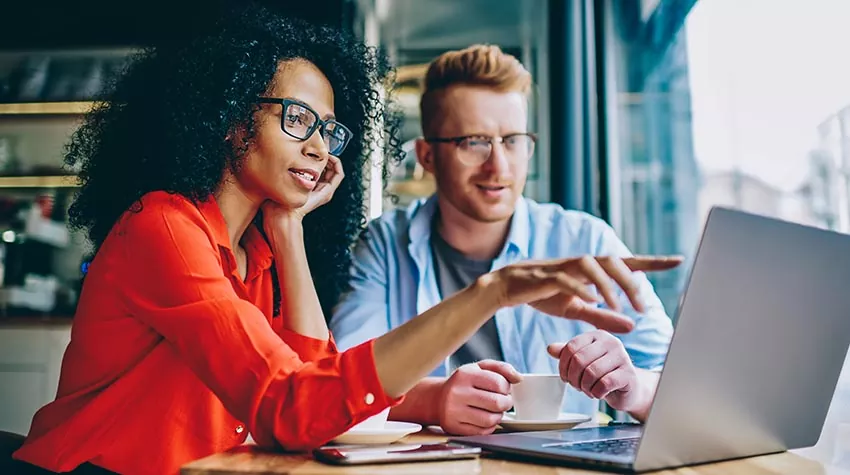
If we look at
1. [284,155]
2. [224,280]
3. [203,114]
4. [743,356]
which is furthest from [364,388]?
[203,114]

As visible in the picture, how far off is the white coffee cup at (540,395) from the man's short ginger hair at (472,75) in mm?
978

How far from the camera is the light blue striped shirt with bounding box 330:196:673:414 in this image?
5.16 feet

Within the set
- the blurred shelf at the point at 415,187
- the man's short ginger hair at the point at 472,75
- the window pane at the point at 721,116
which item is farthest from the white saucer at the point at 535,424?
the blurred shelf at the point at 415,187

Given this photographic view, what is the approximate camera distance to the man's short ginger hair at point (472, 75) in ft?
6.03

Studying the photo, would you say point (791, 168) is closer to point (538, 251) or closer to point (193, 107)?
point (538, 251)

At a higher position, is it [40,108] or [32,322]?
[40,108]

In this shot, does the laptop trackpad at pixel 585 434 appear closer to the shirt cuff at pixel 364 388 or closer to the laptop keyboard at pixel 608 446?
the laptop keyboard at pixel 608 446

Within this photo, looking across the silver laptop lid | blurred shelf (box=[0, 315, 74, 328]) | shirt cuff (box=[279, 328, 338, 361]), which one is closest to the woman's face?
shirt cuff (box=[279, 328, 338, 361])

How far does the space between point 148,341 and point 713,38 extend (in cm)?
148

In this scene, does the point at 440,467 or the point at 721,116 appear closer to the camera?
the point at 440,467

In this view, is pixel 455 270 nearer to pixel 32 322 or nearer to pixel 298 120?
pixel 298 120

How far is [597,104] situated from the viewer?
2.39 m

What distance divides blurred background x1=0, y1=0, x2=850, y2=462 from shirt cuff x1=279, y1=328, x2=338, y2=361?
84 cm

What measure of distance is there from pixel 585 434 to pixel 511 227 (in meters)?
0.92
